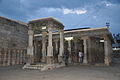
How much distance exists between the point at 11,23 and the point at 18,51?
12.5 ft

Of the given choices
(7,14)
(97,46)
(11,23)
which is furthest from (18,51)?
(7,14)

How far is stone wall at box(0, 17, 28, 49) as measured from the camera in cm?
1311

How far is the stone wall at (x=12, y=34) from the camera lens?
1311cm

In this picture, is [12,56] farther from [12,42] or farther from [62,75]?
[62,75]

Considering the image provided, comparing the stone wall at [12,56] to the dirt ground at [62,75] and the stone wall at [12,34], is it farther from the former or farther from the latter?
the dirt ground at [62,75]

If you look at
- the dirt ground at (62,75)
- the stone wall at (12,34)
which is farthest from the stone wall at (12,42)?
the dirt ground at (62,75)

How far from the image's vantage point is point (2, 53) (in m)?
12.8

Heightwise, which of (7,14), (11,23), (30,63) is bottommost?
(30,63)

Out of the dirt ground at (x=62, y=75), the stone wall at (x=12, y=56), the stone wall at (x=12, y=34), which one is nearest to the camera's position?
the dirt ground at (x=62, y=75)

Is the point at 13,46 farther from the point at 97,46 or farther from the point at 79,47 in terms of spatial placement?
the point at 97,46

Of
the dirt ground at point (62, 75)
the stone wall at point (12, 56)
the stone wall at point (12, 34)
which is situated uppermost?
the stone wall at point (12, 34)

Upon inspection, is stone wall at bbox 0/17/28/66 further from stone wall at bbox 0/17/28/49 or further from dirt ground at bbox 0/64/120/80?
dirt ground at bbox 0/64/120/80

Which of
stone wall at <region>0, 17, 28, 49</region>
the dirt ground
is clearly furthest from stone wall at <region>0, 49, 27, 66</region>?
the dirt ground

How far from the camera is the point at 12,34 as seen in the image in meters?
14.3
